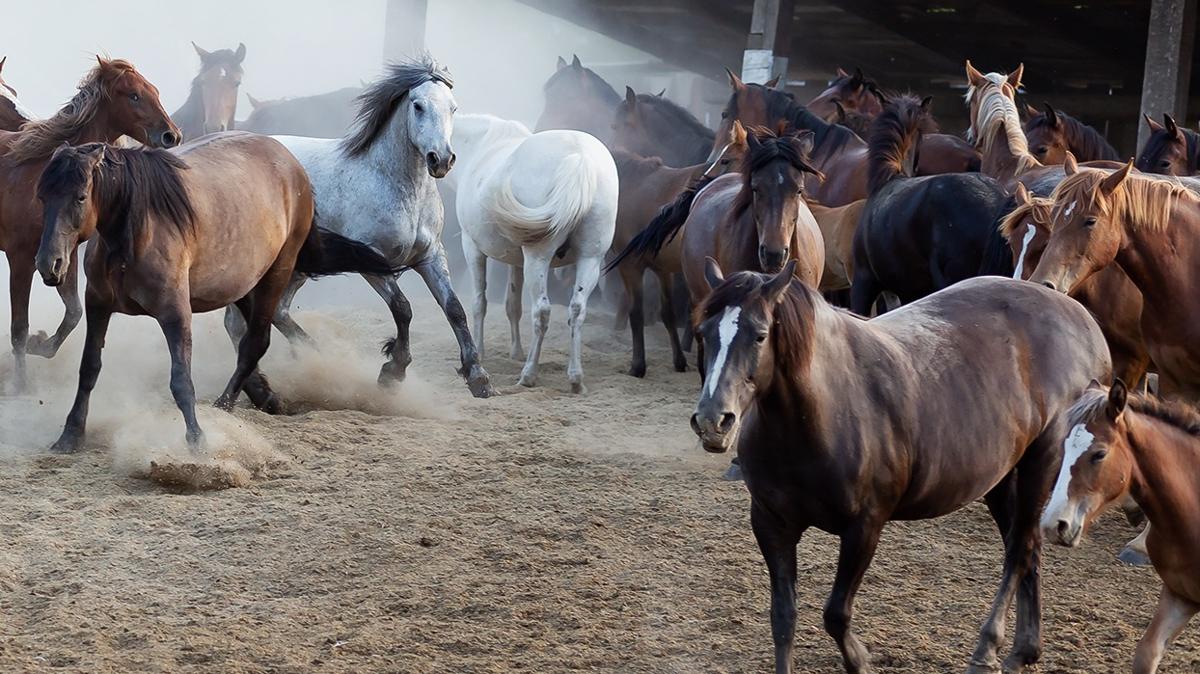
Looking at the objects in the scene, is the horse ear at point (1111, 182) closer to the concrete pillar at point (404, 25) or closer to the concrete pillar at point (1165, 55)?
the concrete pillar at point (1165, 55)

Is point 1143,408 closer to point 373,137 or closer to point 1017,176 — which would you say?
point 1017,176

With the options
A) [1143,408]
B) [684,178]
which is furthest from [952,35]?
[1143,408]

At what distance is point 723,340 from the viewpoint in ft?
11.3

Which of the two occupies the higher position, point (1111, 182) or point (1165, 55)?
point (1165, 55)

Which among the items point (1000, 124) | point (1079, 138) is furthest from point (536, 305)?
point (1079, 138)

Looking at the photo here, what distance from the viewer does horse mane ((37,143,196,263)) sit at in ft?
18.7

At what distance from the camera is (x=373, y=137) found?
8.03m

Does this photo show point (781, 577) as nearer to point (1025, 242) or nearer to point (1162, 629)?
point (1162, 629)

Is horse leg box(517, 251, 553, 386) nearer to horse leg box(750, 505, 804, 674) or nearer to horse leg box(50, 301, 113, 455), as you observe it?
horse leg box(50, 301, 113, 455)

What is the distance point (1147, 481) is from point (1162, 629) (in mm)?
444

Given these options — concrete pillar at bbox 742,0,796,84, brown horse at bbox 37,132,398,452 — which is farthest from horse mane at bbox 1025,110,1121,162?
brown horse at bbox 37,132,398,452

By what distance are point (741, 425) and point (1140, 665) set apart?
53.9 inches

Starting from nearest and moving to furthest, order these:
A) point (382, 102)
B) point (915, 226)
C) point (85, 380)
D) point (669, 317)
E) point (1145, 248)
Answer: point (1145, 248) → point (85, 380) → point (915, 226) → point (382, 102) → point (669, 317)

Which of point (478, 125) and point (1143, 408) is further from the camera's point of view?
point (478, 125)
